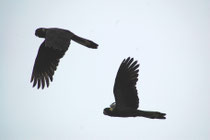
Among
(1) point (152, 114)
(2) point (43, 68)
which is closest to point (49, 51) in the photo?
(2) point (43, 68)

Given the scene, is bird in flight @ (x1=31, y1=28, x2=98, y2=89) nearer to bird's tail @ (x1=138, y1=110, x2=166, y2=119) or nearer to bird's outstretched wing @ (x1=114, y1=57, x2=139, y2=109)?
bird's outstretched wing @ (x1=114, y1=57, x2=139, y2=109)

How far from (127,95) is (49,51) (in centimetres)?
294

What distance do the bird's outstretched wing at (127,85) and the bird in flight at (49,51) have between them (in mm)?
1196

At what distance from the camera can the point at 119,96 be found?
788 cm

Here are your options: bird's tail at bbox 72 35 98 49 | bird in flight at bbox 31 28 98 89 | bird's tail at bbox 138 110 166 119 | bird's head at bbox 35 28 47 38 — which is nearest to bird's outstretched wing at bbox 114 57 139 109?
bird's tail at bbox 138 110 166 119

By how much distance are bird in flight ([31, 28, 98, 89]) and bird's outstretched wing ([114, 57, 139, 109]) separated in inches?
47.1

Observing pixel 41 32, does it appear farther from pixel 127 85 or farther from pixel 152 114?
pixel 152 114

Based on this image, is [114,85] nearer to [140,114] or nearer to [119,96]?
[119,96]

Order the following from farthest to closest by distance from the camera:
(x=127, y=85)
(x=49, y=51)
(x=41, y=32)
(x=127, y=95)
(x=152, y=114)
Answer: (x=49, y=51) → (x=41, y=32) → (x=127, y=85) → (x=127, y=95) → (x=152, y=114)

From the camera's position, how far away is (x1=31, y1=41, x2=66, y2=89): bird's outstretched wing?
931 centimetres

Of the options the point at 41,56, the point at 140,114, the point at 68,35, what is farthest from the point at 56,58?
the point at 140,114

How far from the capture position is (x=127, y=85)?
26.0ft

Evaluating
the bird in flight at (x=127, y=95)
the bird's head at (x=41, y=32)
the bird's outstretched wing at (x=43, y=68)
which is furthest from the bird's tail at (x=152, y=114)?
the bird's head at (x=41, y=32)

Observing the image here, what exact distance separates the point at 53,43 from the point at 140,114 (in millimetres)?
3059
